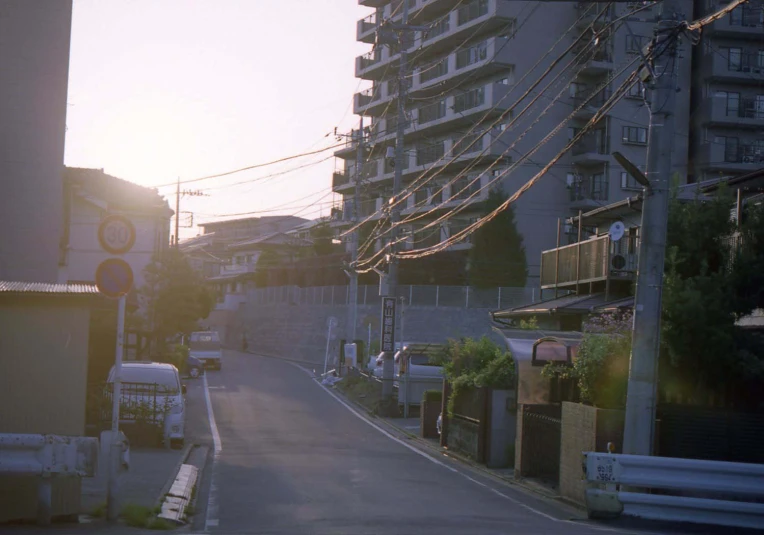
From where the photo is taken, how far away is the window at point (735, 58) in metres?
44.4

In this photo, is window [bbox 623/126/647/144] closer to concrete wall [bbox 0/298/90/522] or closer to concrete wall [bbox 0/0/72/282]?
concrete wall [bbox 0/0/72/282]

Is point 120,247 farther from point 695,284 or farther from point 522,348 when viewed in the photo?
point 522,348

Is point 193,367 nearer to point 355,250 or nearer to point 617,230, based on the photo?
point 355,250

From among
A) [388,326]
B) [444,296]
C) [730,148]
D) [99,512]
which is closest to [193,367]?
[444,296]

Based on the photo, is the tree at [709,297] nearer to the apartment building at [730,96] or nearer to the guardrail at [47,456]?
the guardrail at [47,456]

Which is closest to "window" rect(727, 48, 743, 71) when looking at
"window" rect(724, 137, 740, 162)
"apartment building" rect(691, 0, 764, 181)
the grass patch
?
"apartment building" rect(691, 0, 764, 181)

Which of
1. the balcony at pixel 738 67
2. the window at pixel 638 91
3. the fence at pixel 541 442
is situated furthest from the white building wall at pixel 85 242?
the balcony at pixel 738 67

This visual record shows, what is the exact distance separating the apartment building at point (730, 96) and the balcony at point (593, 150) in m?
4.96

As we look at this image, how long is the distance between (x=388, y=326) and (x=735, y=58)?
25655 millimetres

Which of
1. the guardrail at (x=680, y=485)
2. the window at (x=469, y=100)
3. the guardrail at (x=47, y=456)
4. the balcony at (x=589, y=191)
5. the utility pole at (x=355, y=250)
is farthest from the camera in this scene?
the window at (x=469, y=100)

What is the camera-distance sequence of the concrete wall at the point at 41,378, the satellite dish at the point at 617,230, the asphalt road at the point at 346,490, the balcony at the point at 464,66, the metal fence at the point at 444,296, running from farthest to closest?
1. the balcony at the point at 464,66
2. the metal fence at the point at 444,296
3. the satellite dish at the point at 617,230
4. the asphalt road at the point at 346,490
5. the concrete wall at the point at 41,378

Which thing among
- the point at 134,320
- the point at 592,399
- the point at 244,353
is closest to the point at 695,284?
the point at 592,399

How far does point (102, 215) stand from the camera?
4072cm

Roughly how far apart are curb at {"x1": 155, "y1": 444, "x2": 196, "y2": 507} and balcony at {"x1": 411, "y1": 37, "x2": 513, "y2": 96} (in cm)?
3031
